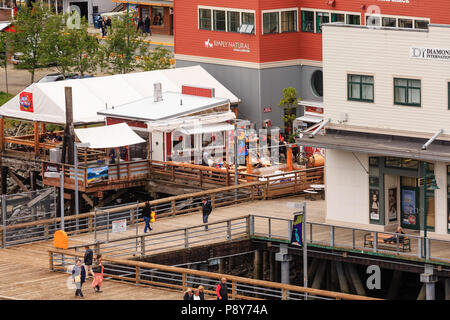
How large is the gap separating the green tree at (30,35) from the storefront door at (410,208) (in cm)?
4000

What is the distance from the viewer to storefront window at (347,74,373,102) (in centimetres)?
5775

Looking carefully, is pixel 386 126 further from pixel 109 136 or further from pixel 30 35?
pixel 30 35

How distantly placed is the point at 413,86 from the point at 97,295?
584 inches

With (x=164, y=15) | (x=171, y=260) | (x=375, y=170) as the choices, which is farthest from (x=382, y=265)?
(x=164, y=15)

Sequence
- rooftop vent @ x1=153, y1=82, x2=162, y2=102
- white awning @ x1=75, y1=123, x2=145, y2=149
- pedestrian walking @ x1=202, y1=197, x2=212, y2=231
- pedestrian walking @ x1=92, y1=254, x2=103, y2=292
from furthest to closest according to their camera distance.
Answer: rooftop vent @ x1=153, y1=82, x2=162, y2=102, white awning @ x1=75, y1=123, x2=145, y2=149, pedestrian walking @ x1=202, y1=197, x2=212, y2=231, pedestrian walking @ x1=92, y1=254, x2=103, y2=292

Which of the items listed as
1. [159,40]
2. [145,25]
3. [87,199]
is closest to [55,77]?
[159,40]

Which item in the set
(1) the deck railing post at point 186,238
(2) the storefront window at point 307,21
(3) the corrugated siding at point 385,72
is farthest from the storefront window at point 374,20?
(1) the deck railing post at point 186,238

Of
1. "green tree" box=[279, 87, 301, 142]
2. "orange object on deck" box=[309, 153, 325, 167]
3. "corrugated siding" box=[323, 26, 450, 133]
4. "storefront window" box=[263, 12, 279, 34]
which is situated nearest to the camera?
"corrugated siding" box=[323, 26, 450, 133]

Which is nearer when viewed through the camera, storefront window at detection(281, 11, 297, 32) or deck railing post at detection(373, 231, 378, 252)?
deck railing post at detection(373, 231, 378, 252)

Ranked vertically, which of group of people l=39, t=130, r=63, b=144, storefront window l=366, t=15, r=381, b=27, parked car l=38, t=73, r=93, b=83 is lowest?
group of people l=39, t=130, r=63, b=144

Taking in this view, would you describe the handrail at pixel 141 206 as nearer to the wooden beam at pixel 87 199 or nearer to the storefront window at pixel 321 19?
the wooden beam at pixel 87 199

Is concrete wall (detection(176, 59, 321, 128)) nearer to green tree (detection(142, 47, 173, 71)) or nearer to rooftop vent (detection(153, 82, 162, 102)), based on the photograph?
rooftop vent (detection(153, 82, 162, 102))

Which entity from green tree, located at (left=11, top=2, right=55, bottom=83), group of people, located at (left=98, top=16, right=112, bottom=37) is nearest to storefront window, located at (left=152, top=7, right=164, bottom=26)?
group of people, located at (left=98, top=16, right=112, bottom=37)

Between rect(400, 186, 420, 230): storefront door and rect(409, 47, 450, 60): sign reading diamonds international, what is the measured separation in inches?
198
